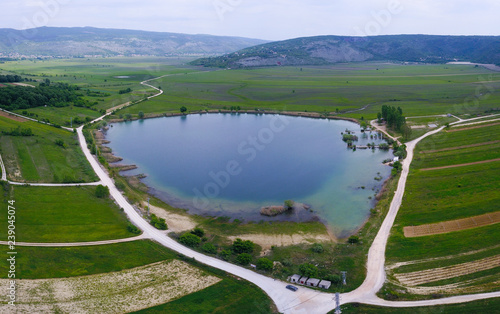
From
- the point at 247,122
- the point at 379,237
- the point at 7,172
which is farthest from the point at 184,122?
the point at 379,237

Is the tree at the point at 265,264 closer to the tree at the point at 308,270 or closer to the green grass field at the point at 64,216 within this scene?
the tree at the point at 308,270

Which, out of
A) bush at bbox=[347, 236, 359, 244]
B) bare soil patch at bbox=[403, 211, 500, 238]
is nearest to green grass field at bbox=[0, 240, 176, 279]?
bush at bbox=[347, 236, 359, 244]

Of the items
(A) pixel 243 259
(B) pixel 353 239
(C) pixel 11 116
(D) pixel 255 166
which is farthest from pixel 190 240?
(C) pixel 11 116

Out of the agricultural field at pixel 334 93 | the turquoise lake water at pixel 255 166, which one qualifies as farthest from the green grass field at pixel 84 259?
the agricultural field at pixel 334 93

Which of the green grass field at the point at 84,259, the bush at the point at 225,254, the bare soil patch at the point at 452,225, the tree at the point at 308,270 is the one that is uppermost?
the bare soil patch at the point at 452,225

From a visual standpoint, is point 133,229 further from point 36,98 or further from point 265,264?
point 36,98

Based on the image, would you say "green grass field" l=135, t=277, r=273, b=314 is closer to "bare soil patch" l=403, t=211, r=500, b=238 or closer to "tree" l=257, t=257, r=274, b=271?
"tree" l=257, t=257, r=274, b=271
